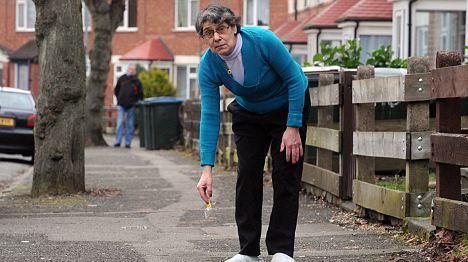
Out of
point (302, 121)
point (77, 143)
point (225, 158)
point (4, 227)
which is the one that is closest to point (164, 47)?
point (225, 158)

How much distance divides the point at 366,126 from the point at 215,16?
3.85m

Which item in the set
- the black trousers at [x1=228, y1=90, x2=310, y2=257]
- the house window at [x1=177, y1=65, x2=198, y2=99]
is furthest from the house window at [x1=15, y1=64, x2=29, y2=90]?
the black trousers at [x1=228, y1=90, x2=310, y2=257]

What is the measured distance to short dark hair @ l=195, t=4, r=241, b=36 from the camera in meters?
6.33

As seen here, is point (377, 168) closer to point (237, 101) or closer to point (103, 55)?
point (237, 101)

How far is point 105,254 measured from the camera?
7.83 metres

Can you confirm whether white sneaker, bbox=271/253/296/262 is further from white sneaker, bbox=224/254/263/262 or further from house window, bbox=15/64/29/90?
house window, bbox=15/64/29/90

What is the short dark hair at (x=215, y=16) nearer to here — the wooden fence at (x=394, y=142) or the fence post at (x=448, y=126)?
the wooden fence at (x=394, y=142)

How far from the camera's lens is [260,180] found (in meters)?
6.99

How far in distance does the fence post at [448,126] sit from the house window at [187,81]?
4600cm

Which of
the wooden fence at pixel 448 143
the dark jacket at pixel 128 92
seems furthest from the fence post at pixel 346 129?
the dark jacket at pixel 128 92

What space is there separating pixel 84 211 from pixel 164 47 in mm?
42094

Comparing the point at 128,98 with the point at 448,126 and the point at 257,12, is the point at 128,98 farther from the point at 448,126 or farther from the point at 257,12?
the point at 257,12

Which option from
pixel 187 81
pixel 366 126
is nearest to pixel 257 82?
pixel 366 126

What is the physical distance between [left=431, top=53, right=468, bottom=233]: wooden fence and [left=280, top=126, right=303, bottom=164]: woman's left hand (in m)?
1.12
